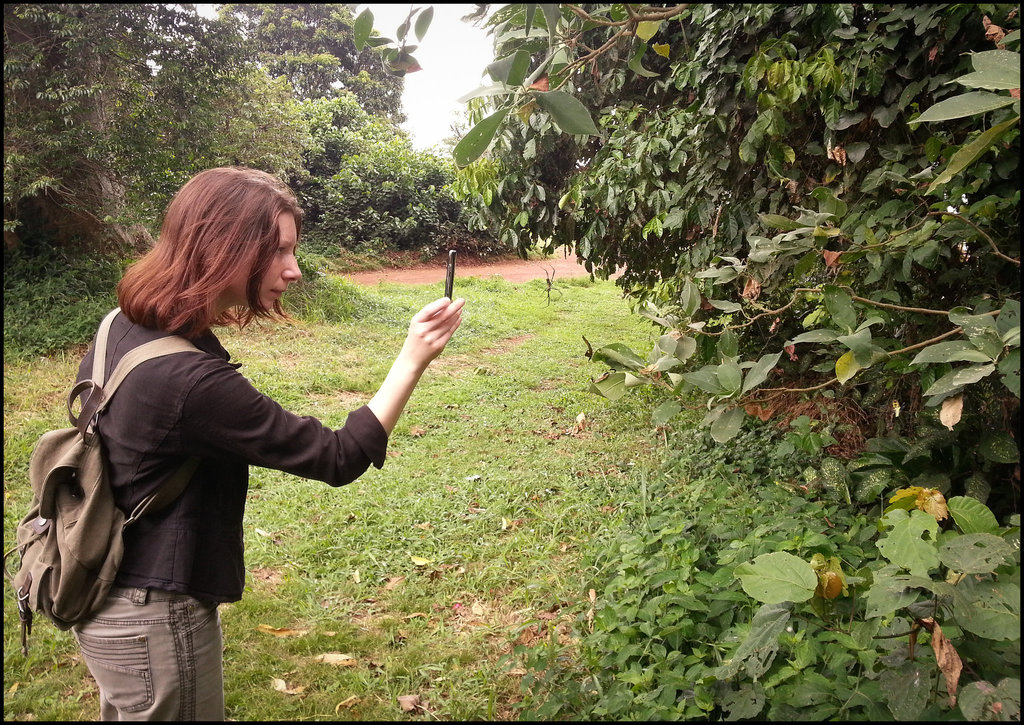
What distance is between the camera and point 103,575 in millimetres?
1116

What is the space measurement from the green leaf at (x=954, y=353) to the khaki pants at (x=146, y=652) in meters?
1.34

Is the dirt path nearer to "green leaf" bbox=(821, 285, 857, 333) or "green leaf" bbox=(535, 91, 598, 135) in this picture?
"green leaf" bbox=(821, 285, 857, 333)

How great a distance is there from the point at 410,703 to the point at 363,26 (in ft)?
6.16

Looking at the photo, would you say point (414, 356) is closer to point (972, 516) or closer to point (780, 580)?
point (780, 580)

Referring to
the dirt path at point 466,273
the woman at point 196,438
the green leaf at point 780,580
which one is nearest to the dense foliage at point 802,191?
the green leaf at point 780,580

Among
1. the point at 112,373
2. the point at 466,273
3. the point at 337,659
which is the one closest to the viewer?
the point at 112,373

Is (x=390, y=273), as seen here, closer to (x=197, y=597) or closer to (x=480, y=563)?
(x=480, y=563)

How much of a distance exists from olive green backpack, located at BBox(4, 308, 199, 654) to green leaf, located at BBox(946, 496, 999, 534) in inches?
52.5

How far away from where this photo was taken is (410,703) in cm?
203

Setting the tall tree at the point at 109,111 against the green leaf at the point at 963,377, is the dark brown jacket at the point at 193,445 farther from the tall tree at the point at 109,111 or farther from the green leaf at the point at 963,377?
the tall tree at the point at 109,111

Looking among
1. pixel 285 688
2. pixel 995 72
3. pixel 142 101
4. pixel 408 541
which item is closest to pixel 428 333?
pixel 995 72

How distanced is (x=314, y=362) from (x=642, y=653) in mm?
4655

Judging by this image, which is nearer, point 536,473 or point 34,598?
point 34,598

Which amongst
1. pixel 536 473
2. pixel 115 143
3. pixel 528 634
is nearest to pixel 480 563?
pixel 528 634
